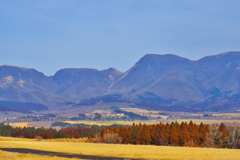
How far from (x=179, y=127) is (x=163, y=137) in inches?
421

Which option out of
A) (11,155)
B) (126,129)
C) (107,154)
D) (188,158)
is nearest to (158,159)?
(188,158)

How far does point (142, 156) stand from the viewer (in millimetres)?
101688

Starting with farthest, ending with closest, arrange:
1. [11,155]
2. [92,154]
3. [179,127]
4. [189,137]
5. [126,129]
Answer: [126,129] → [179,127] → [189,137] → [92,154] → [11,155]

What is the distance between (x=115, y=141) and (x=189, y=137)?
1294 inches

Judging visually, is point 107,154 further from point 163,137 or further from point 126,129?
point 126,129

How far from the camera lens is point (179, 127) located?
18175 centimetres

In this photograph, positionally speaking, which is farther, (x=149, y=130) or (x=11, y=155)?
(x=149, y=130)

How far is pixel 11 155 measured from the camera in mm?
100188

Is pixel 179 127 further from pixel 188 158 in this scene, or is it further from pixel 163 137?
pixel 188 158

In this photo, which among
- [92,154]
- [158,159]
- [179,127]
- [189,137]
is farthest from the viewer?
[179,127]

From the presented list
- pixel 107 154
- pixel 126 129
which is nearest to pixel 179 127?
pixel 126 129

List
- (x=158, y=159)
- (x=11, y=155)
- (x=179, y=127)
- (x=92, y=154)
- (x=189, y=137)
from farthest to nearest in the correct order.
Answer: (x=179, y=127)
(x=189, y=137)
(x=92, y=154)
(x=11, y=155)
(x=158, y=159)

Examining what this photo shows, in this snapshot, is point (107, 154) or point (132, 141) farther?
point (132, 141)

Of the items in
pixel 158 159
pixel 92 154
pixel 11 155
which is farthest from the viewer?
pixel 92 154
